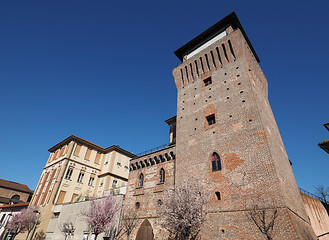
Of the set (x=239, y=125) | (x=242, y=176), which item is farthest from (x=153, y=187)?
(x=239, y=125)

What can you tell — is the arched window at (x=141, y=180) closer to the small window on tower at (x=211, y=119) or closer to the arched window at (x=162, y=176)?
the arched window at (x=162, y=176)

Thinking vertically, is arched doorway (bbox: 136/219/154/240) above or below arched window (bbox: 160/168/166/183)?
below

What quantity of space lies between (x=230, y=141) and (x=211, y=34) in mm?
14340

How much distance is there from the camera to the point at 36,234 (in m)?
24.9

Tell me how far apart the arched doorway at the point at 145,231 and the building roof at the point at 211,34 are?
67.5 ft

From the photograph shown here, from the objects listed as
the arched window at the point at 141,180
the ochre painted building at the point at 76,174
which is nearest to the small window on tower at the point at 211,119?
the arched window at the point at 141,180

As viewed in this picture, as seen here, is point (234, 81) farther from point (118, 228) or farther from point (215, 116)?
point (118, 228)

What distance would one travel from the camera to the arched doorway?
16.5 m

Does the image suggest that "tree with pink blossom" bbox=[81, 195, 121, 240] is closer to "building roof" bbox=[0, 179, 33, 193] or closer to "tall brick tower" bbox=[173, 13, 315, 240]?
"tall brick tower" bbox=[173, 13, 315, 240]

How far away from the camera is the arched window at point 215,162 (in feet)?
48.9

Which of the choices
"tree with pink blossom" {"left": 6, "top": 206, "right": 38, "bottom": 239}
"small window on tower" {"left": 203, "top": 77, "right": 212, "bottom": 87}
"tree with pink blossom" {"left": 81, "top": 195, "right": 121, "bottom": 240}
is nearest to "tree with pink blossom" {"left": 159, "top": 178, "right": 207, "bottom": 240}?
"tree with pink blossom" {"left": 81, "top": 195, "right": 121, "bottom": 240}

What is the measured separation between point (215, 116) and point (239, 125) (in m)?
2.70

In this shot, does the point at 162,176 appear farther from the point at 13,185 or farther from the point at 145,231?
the point at 13,185

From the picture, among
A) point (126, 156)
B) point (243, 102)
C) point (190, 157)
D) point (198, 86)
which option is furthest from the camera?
point (126, 156)
